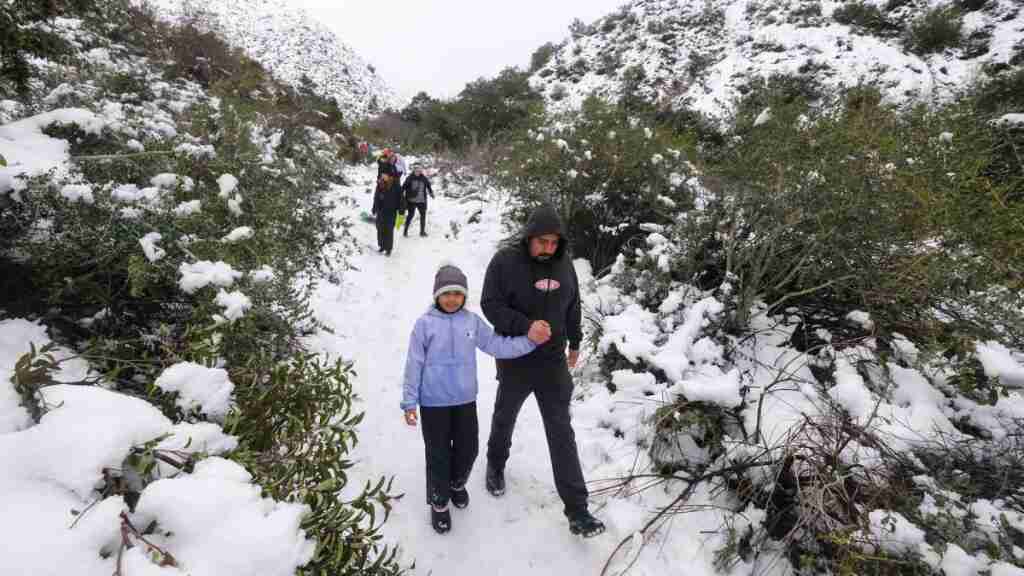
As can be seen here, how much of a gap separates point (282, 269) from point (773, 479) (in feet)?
12.5

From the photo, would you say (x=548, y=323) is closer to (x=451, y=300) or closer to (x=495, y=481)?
(x=451, y=300)

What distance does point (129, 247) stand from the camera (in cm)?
261

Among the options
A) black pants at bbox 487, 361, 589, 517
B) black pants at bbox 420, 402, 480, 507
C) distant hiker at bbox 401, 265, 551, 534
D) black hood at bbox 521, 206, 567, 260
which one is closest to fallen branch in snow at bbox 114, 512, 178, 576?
distant hiker at bbox 401, 265, 551, 534

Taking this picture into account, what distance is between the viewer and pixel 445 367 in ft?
8.63

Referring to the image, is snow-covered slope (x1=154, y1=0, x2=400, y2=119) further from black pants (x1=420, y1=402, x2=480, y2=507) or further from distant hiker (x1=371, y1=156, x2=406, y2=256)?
black pants (x1=420, y1=402, x2=480, y2=507)

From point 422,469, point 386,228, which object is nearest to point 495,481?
point 422,469

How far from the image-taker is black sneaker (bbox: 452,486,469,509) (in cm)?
294

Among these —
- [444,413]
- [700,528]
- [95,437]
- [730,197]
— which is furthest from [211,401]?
[730,197]

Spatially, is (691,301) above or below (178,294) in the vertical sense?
below

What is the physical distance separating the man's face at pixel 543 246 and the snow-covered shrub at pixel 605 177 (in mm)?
4117

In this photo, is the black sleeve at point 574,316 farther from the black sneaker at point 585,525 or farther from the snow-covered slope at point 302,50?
the snow-covered slope at point 302,50

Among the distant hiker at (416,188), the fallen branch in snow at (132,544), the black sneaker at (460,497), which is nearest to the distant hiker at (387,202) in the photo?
the distant hiker at (416,188)

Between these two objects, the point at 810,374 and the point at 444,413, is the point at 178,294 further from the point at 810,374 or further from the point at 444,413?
the point at 810,374

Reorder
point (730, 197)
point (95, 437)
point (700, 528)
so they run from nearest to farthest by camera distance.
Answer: point (95, 437), point (700, 528), point (730, 197)
